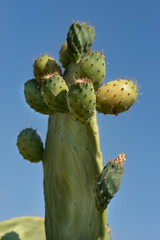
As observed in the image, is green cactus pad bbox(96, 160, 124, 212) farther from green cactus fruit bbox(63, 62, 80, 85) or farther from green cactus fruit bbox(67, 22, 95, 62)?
green cactus fruit bbox(67, 22, 95, 62)

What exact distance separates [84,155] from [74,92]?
0.94 meters

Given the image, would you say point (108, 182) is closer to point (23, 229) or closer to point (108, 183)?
point (108, 183)

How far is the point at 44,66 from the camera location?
579cm

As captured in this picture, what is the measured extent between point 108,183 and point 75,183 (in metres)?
0.68

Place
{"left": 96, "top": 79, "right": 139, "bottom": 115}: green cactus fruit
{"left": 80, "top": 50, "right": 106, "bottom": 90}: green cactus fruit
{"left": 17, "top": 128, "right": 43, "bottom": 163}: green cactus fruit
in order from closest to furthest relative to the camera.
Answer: {"left": 80, "top": 50, "right": 106, "bottom": 90}: green cactus fruit, {"left": 96, "top": 79, "right": 139, "bottom": 115}: green cactus fruit, {"left": 17, "top": 128, "right": 43, "bottom": 163}: green cactus fruit

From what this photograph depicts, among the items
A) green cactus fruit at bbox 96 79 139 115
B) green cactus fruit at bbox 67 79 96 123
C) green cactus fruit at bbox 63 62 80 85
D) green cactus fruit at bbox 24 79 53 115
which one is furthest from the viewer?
green cactus fruit at bbox 24 79 53 115

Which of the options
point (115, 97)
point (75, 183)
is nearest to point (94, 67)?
point (115, 97)

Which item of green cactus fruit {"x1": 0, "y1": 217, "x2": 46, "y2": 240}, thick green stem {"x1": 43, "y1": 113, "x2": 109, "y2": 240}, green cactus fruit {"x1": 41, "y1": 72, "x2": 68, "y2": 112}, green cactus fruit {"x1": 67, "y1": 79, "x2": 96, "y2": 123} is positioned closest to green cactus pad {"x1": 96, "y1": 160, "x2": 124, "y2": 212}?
thick green stem {"x1": 43, "y1": 113, "x2": 109, "y2": 240}

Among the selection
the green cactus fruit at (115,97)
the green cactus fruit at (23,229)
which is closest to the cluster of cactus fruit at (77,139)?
the green cactus fruit at (115,97)

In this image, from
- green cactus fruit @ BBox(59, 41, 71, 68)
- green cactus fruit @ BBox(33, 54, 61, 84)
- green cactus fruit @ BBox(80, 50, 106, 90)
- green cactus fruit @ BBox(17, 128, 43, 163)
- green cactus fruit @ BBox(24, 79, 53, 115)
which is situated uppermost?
green cactus fruit @ BBox(59, 41, 71, 68)

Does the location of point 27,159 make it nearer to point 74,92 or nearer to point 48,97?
point 48,97

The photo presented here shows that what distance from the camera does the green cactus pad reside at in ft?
15.7

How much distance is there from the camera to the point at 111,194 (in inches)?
189

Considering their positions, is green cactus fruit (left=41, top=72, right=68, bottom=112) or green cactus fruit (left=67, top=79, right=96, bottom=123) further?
green cactus fruit (left=41, top=72, right=68, bottom=112)
